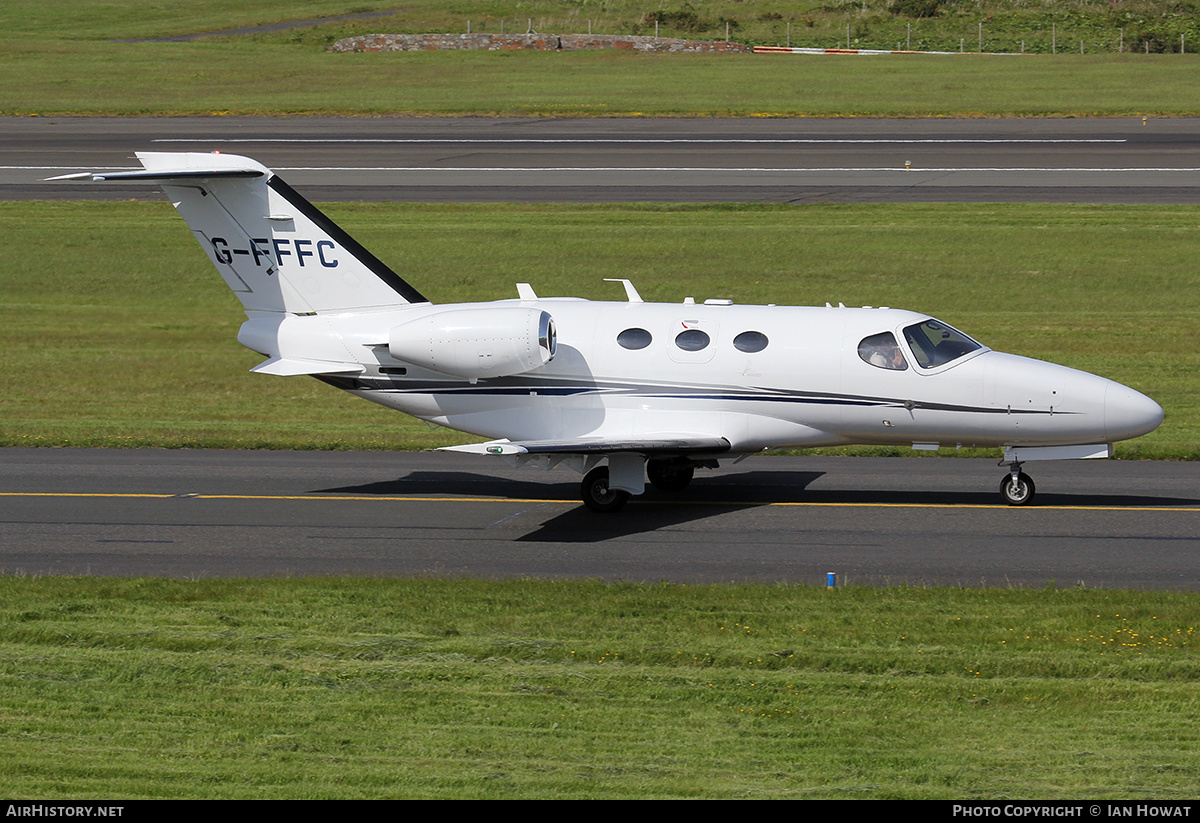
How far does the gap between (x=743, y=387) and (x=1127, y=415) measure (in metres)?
5.10

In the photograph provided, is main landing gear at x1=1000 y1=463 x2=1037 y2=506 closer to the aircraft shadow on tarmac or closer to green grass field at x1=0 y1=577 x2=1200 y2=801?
the aircraft shadow on tarmac

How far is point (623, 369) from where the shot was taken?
19.4m

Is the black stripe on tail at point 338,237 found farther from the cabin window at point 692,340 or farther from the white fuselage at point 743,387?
the cabin window at point 692,340

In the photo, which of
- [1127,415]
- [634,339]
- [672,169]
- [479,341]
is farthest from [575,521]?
[672,169]

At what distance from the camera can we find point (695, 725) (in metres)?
10.8

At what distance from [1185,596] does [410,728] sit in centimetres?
864

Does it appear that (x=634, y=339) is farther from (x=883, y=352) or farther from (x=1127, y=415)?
(x=1127, y=415)

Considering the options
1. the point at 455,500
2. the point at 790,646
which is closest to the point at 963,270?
the point at 455,500

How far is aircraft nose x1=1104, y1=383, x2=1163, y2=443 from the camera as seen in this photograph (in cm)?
1823

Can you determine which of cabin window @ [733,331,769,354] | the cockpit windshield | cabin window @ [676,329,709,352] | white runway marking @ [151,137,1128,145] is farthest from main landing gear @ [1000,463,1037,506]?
white runway marking @ [151,137,1128,145]

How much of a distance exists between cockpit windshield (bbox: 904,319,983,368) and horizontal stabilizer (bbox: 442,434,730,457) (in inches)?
115

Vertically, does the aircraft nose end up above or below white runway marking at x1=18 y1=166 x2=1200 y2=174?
below

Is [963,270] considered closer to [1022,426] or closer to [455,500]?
[1022,426]
